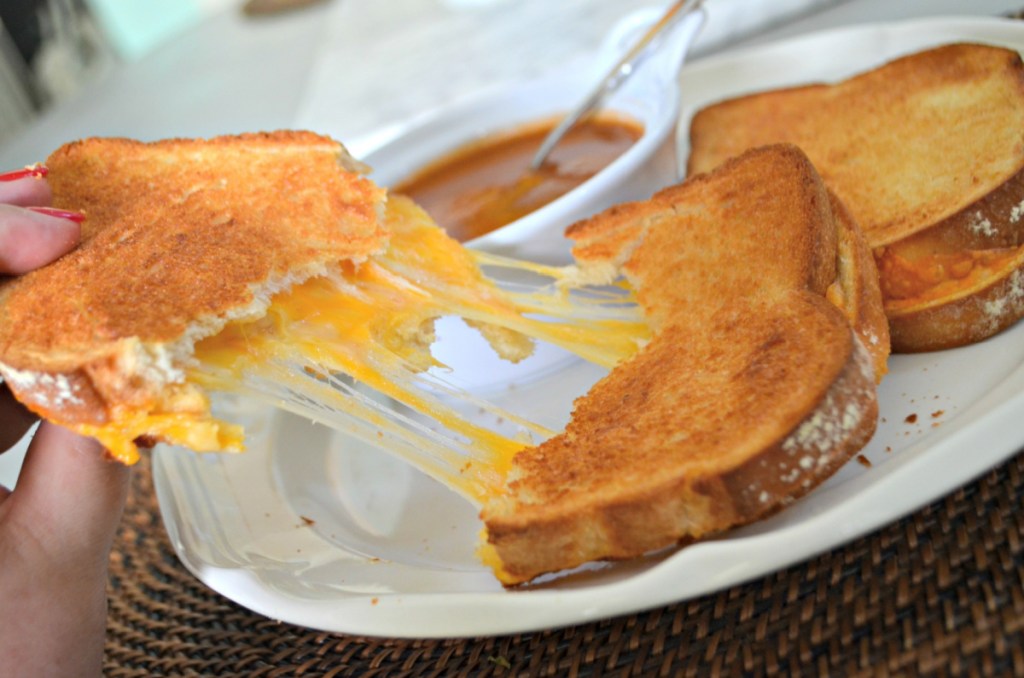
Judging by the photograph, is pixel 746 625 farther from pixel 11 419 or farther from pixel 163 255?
pixel 11 419

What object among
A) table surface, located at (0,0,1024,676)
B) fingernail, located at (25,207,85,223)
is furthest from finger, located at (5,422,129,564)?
fingernail, located at (25,207,85,223)

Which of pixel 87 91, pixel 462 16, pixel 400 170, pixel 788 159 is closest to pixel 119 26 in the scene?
pixel 87 91

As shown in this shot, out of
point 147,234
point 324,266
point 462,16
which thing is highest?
point 147,234

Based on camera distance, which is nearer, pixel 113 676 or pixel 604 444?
pixel 604 444

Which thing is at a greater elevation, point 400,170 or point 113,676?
point 400,170

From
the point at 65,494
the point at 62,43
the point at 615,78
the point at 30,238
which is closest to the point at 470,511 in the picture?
the point at 65,494

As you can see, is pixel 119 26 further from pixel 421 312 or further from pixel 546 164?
pixel 421 312

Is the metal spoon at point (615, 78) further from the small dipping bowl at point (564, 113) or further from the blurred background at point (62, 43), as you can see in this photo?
the blurred background at point (62, 43)
